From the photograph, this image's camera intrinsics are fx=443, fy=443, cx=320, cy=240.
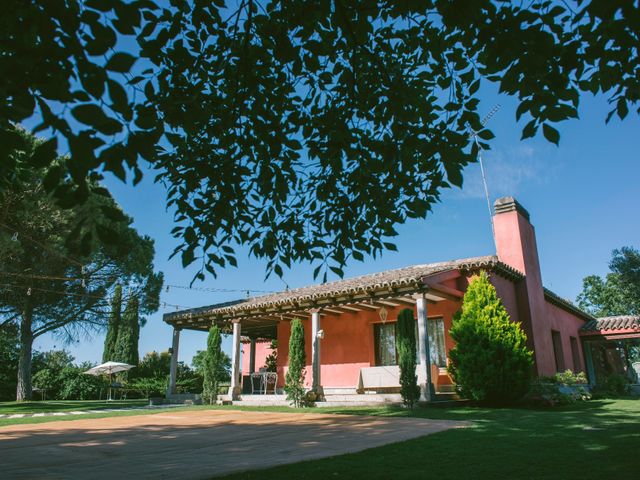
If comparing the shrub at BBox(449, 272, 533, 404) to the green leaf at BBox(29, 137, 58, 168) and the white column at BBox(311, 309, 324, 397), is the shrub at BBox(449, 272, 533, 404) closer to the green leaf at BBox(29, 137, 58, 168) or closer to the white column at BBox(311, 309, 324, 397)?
the white column at BBox(311, 309, 324, 397)

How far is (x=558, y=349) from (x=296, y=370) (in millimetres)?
9700

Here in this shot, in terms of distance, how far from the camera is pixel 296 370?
11.4m

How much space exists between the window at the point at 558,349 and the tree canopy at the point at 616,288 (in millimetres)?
13481

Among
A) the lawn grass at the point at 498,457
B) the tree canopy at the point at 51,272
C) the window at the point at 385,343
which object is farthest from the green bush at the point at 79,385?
the lawn grass at the point at 498,457

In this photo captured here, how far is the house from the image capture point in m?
11.3

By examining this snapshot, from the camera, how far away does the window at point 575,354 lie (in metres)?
16.6

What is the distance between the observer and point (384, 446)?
15.8ft

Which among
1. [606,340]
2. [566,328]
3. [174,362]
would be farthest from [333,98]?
[606,340]

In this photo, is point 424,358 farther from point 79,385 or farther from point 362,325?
point 79,385

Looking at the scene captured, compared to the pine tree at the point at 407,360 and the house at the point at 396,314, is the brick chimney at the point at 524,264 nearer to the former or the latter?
the house at the point at 396,314

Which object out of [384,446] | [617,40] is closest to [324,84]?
[617,40]

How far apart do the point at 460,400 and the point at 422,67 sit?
8436 mm

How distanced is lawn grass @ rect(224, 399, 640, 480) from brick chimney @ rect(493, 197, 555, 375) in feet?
22.1

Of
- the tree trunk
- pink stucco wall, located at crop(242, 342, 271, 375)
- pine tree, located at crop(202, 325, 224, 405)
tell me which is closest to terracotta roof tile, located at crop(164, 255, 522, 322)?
pine tree, located at crop(202, 325, 224, 405)
